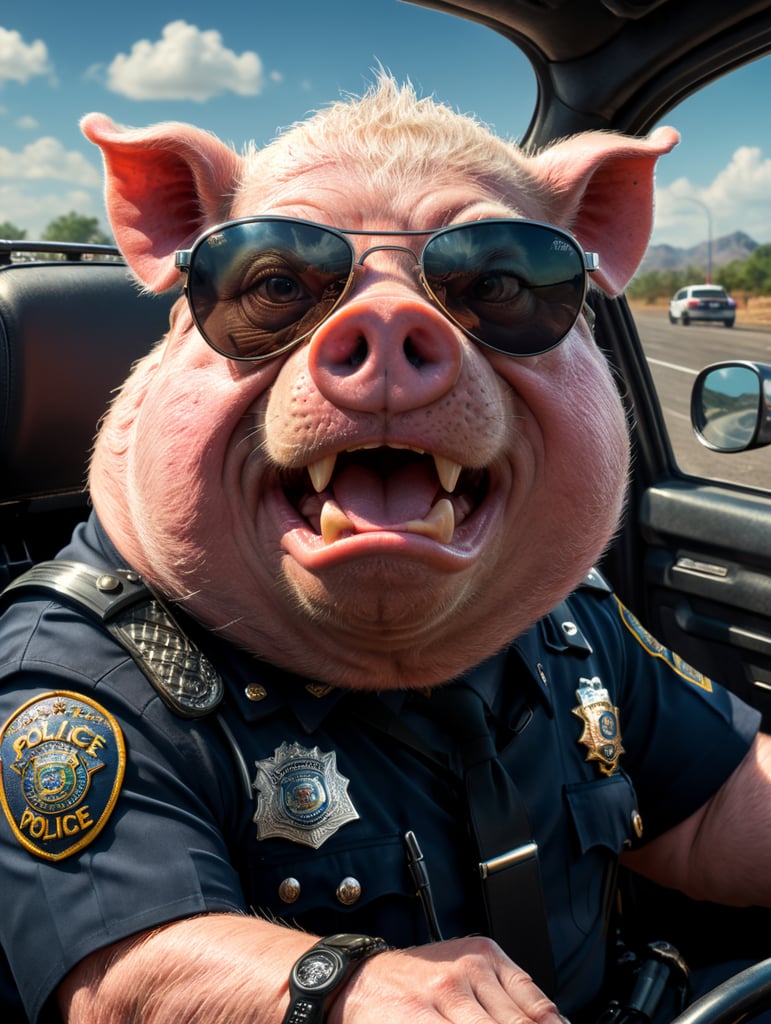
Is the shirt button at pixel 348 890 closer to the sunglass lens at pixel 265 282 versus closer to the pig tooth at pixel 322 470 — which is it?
the pig tooth at pixel 322 470

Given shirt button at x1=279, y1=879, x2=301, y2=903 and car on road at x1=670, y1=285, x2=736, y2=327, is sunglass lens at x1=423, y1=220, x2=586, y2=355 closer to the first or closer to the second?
shirt button at x1=279, y1=879, x2=301, y2=903

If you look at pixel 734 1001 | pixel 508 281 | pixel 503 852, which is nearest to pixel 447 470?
pixel 508 281

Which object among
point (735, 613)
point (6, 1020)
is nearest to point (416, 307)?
point (6, 1020)

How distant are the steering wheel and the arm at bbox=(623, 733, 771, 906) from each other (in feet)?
2.34

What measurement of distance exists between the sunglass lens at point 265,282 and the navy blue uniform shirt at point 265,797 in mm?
412

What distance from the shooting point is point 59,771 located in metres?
1.18

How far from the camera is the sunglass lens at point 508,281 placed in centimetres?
129

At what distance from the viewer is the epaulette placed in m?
1.30

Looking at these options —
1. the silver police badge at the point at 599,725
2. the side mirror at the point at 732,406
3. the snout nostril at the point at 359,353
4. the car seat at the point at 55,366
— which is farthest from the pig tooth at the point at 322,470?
the side mirror at the point at 732,406

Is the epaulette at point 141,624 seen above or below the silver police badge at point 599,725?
above

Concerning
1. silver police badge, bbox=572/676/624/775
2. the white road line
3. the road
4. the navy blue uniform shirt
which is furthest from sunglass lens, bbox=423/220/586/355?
the white road line

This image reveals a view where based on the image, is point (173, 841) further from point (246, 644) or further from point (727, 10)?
point (727, 10)

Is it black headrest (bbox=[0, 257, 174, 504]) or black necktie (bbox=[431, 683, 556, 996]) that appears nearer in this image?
black necktie (bbox=[431, 683, 556, 996])

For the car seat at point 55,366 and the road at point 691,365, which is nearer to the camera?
the car seat at point 55,366
